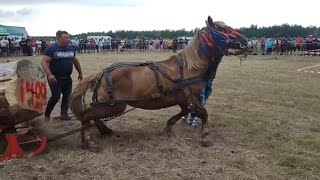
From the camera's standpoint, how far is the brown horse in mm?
6160

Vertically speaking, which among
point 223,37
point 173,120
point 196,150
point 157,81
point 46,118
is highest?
point 223,37

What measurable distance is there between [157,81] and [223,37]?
3.72 ft

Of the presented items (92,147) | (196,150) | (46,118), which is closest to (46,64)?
(46,118)

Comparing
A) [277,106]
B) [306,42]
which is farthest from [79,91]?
[306,42]

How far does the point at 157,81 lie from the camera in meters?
6.19

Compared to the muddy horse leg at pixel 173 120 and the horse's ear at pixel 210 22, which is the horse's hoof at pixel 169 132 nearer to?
the muddy horse leg at pixel 173 120

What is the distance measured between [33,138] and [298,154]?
3.77m

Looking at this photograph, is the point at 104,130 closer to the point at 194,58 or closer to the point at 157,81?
the point at 157,81

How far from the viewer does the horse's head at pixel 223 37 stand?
6.19 meters

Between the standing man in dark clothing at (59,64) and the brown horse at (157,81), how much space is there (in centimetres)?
110

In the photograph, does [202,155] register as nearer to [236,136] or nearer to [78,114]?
[236,136]

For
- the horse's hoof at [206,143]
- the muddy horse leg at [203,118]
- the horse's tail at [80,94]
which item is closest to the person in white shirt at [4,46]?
the horse's tail at [80,94]

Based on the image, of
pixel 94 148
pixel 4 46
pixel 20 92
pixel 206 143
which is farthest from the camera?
pixel 4 46

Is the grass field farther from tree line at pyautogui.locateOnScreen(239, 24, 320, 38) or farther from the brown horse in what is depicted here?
tree line at pyautogui.locateOnScreen(239, 24, 320, 38)
